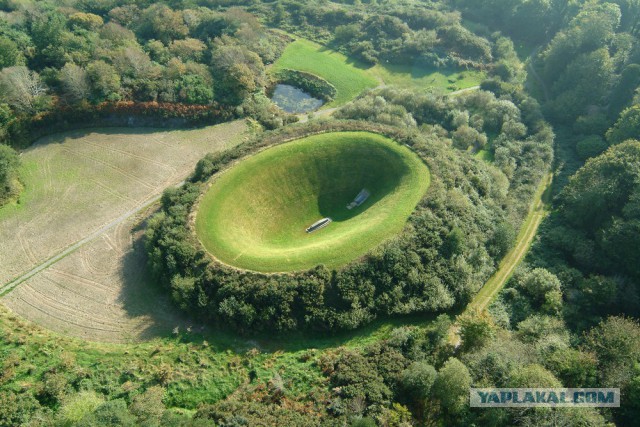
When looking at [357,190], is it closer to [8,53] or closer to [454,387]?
[454,387]

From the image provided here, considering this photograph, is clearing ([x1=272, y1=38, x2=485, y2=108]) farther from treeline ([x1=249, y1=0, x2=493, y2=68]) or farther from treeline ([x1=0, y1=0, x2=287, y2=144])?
treeline ([x1=0, y1=0, x2=287, y2=144])

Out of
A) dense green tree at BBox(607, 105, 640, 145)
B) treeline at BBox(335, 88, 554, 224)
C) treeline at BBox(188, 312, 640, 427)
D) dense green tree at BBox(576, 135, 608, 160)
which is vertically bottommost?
treeline at BBox(188, 312, 640, 427)

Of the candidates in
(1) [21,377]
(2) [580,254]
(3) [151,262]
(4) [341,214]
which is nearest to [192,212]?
(3) [151,262]

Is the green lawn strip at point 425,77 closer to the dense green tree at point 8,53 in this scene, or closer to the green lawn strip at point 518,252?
the green lawn strip at point 518,252

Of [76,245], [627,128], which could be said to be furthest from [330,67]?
[76,245]

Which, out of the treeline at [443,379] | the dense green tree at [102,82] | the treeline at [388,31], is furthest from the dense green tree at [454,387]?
the treeline at [388,31]

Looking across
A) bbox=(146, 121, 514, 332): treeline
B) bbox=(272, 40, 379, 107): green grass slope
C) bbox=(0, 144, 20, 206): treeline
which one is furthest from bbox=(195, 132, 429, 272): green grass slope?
bbox=(0, 144, 20, 206): treeline
